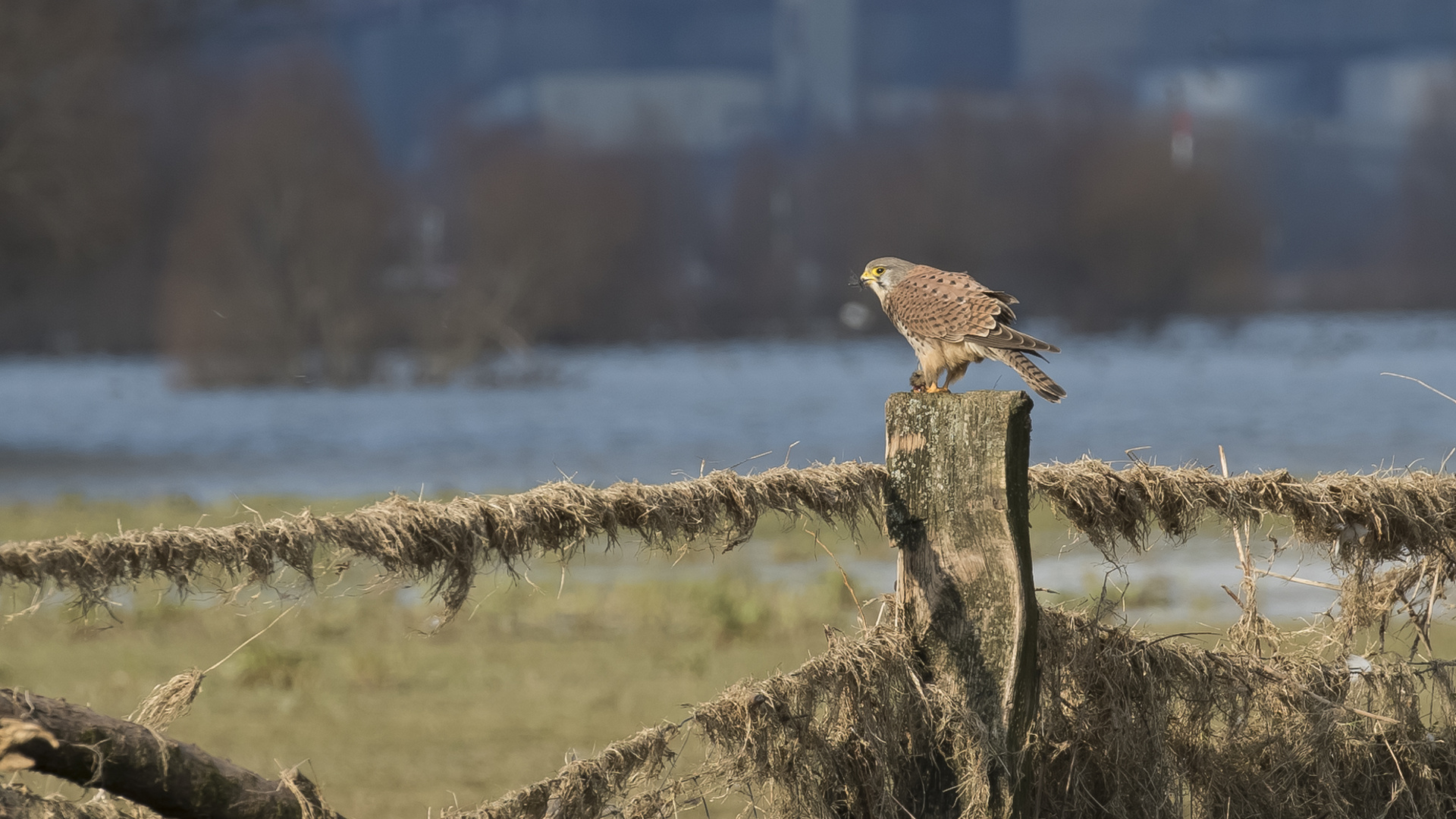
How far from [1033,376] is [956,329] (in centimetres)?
31

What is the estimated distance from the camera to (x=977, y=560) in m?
3.84

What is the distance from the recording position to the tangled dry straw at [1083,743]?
12.5 ft

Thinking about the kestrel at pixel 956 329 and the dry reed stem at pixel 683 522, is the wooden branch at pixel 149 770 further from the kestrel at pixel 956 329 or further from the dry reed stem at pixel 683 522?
the kestrel at pixel 956 329

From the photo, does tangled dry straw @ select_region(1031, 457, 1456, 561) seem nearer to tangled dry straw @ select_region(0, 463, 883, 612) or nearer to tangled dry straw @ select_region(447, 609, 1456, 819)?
tangled dry straw @ select_region(447, 609, 1456, 819)

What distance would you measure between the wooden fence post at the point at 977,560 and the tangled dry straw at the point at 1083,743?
3.1 inches

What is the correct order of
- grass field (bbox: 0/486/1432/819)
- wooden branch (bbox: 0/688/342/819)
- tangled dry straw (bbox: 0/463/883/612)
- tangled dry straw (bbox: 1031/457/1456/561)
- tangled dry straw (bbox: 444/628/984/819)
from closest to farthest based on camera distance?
wooden branch (bbox: 0/688/342/819)
tangled dry straw (bbox: 0/463/883/612)
tangled dry straw (bbox: 444/628/984/819)
tangled dry straw (bbox: 1031/457/1456/561)
grass field (bbox: 0/486/1432/819)

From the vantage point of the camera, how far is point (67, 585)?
10.9 ft

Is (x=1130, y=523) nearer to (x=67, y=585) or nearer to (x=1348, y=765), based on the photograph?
(x=1348, y=765)

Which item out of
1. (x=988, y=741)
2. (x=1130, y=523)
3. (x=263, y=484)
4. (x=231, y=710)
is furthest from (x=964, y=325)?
(x=263, y=484)

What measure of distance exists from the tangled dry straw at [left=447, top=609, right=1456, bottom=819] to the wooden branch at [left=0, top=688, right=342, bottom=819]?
0.50 meters

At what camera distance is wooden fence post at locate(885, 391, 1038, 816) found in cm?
381

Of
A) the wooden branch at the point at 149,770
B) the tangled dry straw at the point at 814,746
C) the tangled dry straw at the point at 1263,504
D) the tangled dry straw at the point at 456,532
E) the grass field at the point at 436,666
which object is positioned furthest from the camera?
the grass field at the point at 436,666

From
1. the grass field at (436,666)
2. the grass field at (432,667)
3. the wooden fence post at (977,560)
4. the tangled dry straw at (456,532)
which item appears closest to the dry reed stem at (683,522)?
the tangled dry straw at (456,532)

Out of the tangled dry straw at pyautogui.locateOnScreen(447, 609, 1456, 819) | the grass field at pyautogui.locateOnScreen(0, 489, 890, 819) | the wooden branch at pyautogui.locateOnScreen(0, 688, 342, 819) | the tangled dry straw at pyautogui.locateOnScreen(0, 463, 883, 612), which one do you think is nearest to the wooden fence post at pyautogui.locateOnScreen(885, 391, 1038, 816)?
the tangled dry straw at pyautogui.locateOnScreen(447, 609, 1456, 819)
